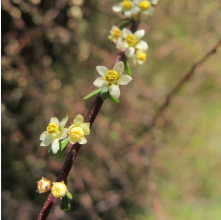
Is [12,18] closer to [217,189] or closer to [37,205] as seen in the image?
[37,205]

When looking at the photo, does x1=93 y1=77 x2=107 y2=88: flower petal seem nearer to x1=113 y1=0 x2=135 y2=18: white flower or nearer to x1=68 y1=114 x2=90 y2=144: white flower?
x1=68 y1=114 x2=90 y2=144: white flower

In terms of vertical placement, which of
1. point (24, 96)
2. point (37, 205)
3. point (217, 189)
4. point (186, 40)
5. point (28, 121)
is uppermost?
point (186, 40)

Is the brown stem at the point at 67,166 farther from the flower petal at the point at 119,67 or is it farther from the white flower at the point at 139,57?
the white flower at the point at 139,57

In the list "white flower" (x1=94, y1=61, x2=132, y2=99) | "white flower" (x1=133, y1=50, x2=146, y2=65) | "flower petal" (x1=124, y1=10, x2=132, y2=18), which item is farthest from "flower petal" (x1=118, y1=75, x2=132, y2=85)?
"flower petal" (x1=124, y1=10, x2=132, y2=18)

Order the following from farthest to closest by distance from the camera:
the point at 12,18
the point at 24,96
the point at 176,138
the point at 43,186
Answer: the point at 176,138 < the point at 24,96 < the point at 12,18 < the point at 43,186

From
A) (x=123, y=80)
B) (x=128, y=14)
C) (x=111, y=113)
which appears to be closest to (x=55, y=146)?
(x=123, y=80)

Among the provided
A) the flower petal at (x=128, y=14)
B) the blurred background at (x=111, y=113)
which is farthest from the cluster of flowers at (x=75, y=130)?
the blurred background at (x=111, y=113)

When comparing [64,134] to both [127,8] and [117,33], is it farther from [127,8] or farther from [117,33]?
[127,8]

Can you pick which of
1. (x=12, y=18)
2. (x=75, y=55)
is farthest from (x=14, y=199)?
(x=12, y=18)
